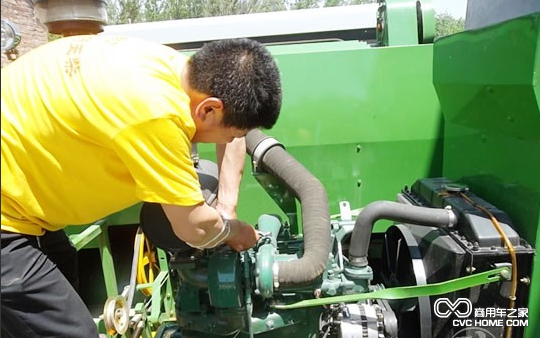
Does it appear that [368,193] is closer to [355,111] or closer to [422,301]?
[355,111]

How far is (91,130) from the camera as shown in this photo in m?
1.07

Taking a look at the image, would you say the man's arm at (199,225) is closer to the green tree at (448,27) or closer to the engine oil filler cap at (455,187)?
the engine oil filler cap at (455,187)

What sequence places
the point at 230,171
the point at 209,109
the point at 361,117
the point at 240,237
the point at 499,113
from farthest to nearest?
the point at 361,117
the point at 230,171
the point at 499,113
the point at 240,237
the point at 209,109

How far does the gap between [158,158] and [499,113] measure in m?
→ 1.19

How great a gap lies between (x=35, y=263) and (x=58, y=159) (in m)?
0.35

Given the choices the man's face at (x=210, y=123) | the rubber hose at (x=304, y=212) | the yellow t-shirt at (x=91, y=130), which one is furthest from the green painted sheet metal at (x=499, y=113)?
the yellow t-shirt at (x=91, y=130)

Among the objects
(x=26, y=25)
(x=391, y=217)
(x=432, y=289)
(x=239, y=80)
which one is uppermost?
(x=26, y=25)

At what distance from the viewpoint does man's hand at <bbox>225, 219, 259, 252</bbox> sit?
1.38 metres

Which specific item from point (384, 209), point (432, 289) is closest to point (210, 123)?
point (384, 209)

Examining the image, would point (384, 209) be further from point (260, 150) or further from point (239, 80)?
point (239, 80)

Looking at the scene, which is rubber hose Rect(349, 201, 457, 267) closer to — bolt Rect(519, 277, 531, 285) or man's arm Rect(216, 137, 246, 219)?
bolt Rect(519, 277, 531, 285)

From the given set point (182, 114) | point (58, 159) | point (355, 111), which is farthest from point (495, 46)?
point (58, 159)

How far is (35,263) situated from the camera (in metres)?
1.26

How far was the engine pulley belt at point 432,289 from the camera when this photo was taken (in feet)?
4.62
